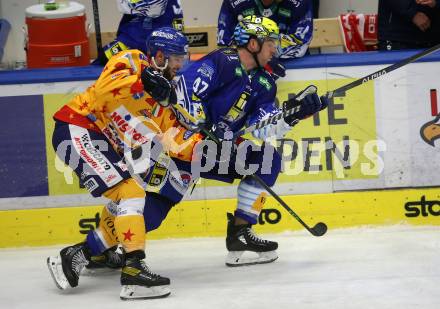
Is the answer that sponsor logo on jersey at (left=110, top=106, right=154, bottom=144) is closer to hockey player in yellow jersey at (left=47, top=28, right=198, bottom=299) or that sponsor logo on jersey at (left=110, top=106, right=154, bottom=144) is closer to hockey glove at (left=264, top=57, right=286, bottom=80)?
hockey player in yellow jersey at (left=47, top=28, right=198, bottom=299)

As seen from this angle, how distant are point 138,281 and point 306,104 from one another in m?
1.14

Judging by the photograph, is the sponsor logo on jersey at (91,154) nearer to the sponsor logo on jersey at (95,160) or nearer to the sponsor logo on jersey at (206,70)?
the sponsor logo on jersey at (95,160)

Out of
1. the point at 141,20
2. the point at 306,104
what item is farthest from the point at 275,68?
the point at 306,104

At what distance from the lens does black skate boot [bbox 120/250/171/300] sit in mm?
4719

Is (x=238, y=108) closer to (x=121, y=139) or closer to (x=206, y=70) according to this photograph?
(x=206, y=70)

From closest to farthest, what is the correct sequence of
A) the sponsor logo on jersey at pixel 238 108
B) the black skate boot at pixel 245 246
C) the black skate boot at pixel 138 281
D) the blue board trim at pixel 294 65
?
the black skate boot at pixel 138 281 → the sponsor logo on jersey at pixel 238 108 → the black skate boot at pixel 245 246 → the blue board trim at pixel 294 65

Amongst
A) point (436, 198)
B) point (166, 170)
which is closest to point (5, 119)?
point (166, 170)

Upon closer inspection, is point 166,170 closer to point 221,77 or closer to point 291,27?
point 221,77

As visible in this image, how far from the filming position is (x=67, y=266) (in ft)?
16.3

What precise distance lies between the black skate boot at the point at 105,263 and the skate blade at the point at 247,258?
55 centimetres

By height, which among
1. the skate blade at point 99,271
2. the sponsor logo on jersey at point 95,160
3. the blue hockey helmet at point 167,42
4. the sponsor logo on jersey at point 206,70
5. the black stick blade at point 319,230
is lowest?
the skate blade at point 99,271

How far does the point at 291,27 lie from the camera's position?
237 inches

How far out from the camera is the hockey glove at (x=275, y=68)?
5801 mm

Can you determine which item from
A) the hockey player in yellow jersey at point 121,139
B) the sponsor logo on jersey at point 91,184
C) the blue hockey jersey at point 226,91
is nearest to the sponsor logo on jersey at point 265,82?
the blue hockey jersey at point 226,91
